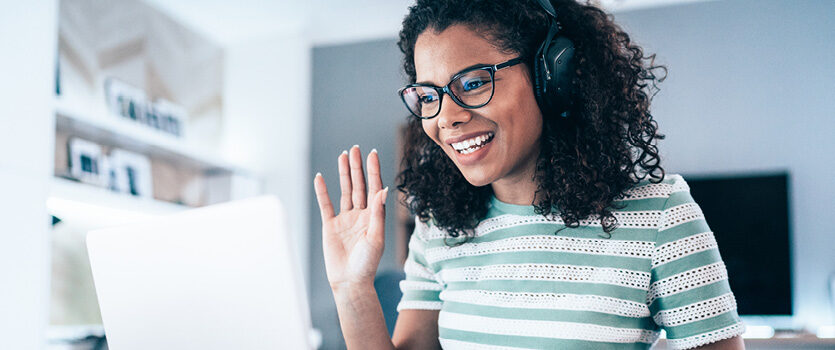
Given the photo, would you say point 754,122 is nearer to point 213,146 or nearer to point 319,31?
point 319,31

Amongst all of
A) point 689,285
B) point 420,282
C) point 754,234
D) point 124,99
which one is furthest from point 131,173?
point 754,234

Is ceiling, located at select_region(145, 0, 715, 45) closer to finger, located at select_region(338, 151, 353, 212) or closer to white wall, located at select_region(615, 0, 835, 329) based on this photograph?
white wall, located at select_region(615, 0, 835, 329)

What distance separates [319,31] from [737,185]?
2813 millimetres

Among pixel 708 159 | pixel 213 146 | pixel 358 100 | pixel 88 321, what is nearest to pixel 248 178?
pixel 213 146

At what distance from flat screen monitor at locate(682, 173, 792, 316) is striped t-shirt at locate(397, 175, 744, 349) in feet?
8.63

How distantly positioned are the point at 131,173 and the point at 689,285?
2.68 meters

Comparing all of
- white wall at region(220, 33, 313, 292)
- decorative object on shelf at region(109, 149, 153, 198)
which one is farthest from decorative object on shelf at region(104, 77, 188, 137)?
white wall at region(220, 33, 313, 292)

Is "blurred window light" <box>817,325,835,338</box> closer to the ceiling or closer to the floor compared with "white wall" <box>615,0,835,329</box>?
closer to the floor

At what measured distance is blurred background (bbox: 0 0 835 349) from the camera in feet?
7.86

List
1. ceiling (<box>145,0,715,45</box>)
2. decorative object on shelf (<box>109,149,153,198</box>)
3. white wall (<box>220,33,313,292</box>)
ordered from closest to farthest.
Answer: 1. decorative object on shelf (<box>109,149,153,198</box>)
2. ceiling (<box>145,0,715,45</box>)
3. white wall (<box>220,33,313,292</box>)

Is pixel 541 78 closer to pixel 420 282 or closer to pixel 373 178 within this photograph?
pixel 373 178

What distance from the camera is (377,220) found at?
2.91 feet

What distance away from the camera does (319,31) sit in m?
4.16

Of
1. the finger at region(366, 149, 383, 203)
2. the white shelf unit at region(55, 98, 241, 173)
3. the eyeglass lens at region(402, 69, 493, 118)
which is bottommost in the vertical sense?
the finger at region(366, 149, 383, 203)
